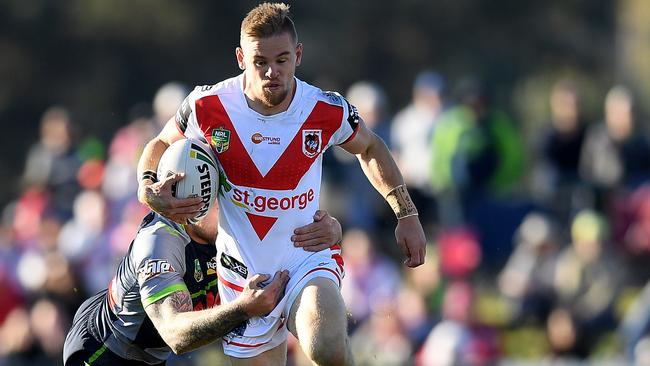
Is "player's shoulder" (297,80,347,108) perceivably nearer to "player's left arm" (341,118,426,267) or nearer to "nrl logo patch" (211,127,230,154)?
"player's left arm" (341,118,426,267)

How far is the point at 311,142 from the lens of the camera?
848cm

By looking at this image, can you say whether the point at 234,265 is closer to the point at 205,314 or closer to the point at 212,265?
the point at 212,265

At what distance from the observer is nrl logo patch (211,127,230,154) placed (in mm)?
8414

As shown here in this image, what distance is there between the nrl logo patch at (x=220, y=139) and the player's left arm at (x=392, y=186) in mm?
770

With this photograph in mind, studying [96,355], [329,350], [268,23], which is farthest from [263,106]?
[96,355]

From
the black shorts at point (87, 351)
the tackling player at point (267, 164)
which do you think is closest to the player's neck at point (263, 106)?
the tackling player at point (267, 164)

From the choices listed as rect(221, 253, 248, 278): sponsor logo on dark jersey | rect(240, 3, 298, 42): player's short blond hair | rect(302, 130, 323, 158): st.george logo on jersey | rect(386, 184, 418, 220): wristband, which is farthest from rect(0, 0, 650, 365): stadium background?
rect(240, 3, 298, 42): player's short blond hair

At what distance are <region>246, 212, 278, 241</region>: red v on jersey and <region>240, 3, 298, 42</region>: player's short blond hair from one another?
104 cm

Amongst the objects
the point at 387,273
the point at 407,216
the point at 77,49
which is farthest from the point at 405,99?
the point at 407,216

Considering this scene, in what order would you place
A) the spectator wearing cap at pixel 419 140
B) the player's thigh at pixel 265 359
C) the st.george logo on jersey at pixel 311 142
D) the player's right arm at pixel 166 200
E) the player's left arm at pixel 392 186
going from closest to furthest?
the player's right arm at pixel 166 200
the st.george logo on jersey at pixel 311 142
the player's thigh at pixel 265 359
the player's left arm at pixel 392 186
the spectator wearing cap at pixel 419 140

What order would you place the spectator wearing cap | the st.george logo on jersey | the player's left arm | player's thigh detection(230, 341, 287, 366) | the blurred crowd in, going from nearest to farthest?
the st.george logo on jersey
player's thigh detection(230, 341, 287, 366)
the player's left arm
the blurred crowd
the spectator wearing cap

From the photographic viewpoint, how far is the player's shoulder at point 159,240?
8.44 m

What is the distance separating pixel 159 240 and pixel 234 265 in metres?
0.46

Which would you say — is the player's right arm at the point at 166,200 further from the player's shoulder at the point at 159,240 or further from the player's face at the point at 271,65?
the player's face at the point at 271,65
